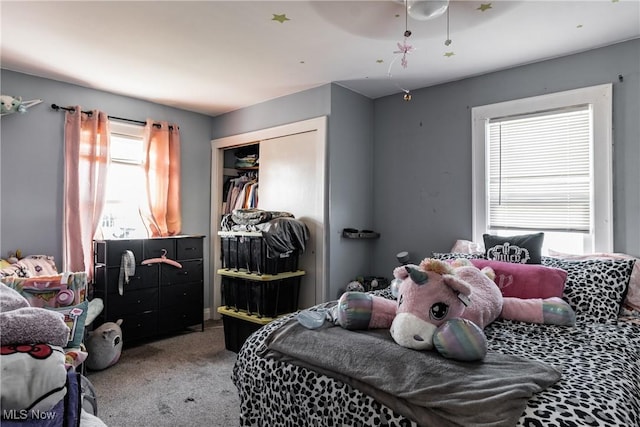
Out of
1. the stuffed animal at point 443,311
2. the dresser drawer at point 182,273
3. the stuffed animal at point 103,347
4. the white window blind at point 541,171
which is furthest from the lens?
the dresser drawer at point 182,273

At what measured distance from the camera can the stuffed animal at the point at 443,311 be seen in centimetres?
135

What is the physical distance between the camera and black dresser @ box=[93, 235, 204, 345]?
3.22 m

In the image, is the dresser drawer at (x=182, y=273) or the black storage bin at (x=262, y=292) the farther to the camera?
the dresser drawer at (x=182, y=273)

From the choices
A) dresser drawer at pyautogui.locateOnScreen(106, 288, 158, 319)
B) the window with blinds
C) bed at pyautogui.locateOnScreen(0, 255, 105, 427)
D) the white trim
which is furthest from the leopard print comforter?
the window with blinds

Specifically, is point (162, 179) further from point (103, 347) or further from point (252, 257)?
point (103, 347)

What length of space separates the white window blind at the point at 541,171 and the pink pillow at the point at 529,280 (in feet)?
2.34

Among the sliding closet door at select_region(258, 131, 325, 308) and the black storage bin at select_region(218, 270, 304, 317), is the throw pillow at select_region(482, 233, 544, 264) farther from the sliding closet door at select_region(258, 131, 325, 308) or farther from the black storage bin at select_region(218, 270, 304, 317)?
the black storage bin at select_region(218, 270, 304, 317)

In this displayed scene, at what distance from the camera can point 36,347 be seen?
36.4 inches

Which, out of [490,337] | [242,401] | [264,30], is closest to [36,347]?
[242,401]

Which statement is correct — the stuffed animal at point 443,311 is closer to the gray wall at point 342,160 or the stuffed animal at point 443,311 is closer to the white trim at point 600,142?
the white trim at point 600,142

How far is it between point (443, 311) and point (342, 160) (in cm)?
210

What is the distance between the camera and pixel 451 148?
3189 mm

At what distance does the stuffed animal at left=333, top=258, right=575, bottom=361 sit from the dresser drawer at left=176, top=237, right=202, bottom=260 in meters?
2.47

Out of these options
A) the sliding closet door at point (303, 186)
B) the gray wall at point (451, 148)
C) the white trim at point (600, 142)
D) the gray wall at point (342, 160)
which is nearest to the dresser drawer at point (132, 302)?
the sliding closet door at point (303, 186)
